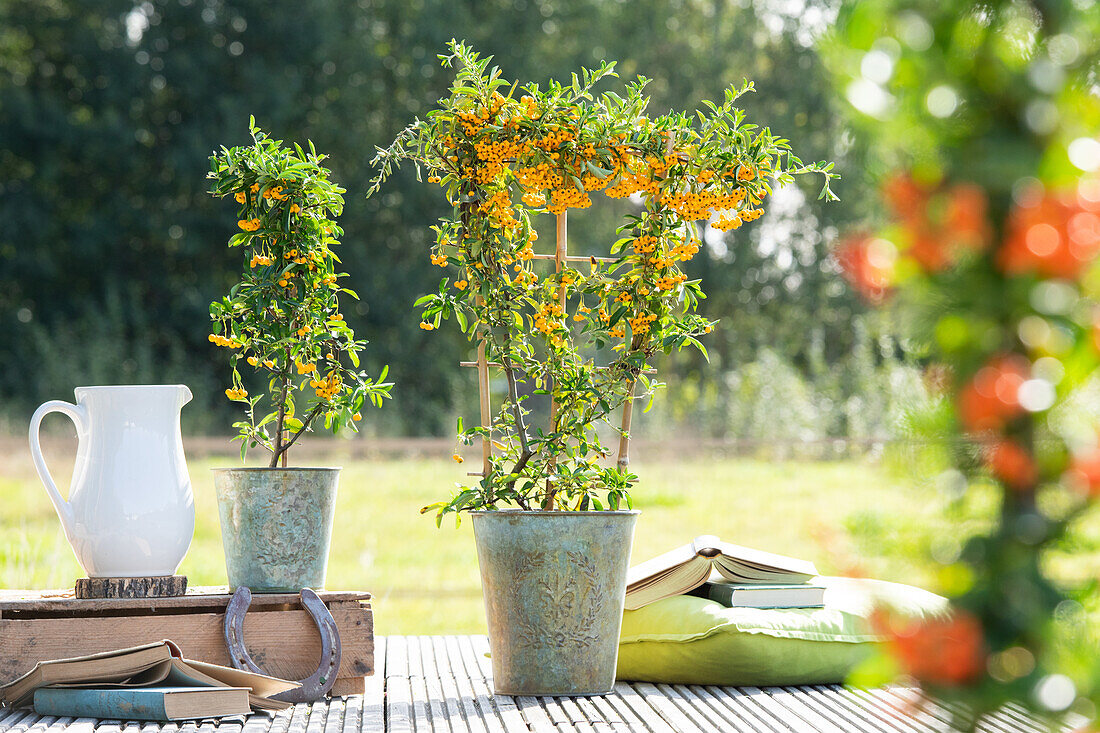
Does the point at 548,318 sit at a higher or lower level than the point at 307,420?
higher

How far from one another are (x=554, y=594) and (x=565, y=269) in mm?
Answer: 767

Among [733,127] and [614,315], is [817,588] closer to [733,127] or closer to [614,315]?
[614,315]

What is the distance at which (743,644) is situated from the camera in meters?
2.48

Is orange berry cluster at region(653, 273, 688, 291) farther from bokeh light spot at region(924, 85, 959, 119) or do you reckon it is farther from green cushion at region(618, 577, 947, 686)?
bokeh light spot at region(924, 85, 959, 119)

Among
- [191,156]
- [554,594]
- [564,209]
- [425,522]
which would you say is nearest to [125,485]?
[554,594]

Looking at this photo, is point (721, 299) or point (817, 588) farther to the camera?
point (721, 299)

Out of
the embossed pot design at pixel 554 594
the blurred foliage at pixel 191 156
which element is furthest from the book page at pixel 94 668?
the blurred foliage at pixel 191 156

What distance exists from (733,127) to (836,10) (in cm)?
174

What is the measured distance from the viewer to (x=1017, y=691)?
737mm

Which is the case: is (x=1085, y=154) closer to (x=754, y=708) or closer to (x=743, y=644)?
(x=754, y=708)

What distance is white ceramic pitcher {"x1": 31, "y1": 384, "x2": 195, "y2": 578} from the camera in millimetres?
2379

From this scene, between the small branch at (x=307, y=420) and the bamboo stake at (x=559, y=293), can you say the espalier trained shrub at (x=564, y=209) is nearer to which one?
the bamboo stake at (x=559, y=293)

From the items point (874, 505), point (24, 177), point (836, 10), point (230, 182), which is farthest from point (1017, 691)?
point (24, 177)

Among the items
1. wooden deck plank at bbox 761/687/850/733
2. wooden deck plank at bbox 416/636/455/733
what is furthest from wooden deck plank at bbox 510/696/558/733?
wooden deck plank at bbox 761/687/850/733
